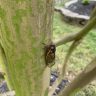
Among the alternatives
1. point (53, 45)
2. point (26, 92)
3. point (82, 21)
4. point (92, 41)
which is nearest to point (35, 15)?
point (53, 45)

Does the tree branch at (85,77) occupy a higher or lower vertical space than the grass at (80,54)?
higher

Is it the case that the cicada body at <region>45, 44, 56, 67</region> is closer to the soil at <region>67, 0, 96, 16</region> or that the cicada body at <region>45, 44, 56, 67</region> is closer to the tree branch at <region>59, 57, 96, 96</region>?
the tree branch at <region>59, 57, 96, 96</region>

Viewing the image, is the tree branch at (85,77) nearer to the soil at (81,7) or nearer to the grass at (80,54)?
the grass at (80,54)

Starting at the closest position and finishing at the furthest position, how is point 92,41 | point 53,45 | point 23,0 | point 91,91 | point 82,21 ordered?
1. point 23,0
2. point 53,45
3. point 91,91
4. point 92,41
5. point 82,21

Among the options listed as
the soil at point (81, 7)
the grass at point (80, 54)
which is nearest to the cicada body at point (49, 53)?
the grass at point (80, 54)

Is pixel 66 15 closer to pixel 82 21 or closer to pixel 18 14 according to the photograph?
pixel 82 21

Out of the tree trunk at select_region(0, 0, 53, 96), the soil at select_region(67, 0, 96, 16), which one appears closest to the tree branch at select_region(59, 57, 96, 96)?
the tree trunk at select_region(0, 0, 53, 96)
